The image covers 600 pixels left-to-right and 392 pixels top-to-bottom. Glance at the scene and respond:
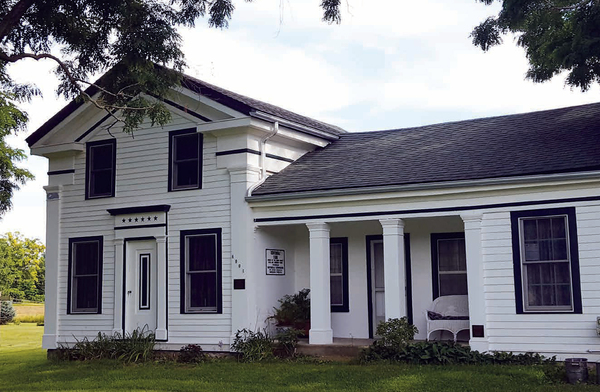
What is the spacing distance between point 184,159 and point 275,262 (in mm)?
3295

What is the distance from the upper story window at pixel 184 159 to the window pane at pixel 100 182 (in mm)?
2046

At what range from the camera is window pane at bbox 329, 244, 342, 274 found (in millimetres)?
17406

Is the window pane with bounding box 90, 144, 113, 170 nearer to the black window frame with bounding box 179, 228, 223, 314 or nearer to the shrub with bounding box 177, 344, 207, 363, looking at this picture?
the black window frame with bounding box 179, 228, 223, 314

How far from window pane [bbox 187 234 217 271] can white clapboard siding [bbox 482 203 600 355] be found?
6.18 metres

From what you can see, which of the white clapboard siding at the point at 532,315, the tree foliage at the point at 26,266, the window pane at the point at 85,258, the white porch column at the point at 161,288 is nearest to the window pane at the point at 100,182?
the window pane at the point at 85,258

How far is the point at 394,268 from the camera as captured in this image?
1502cm

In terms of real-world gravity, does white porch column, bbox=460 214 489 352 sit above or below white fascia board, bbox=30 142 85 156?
below

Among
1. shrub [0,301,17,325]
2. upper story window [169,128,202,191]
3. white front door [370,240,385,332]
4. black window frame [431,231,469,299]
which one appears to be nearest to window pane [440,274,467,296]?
black window frame [431,231,469,299]

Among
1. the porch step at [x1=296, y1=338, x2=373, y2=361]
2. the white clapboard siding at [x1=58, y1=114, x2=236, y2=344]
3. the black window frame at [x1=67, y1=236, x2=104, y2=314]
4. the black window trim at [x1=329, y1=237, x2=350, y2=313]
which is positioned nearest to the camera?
the porch step at [x1=296, y1=338, x2=373, y2=361]

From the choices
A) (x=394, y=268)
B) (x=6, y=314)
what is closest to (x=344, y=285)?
(x=394, y=268)

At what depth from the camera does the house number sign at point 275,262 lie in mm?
17000

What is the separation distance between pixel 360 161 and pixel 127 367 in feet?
22.4

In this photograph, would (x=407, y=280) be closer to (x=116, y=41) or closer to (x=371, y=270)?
(x=371, y=270)

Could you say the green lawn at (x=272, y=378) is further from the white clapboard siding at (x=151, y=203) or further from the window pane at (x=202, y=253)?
the window pane at (x=202, y=253)
